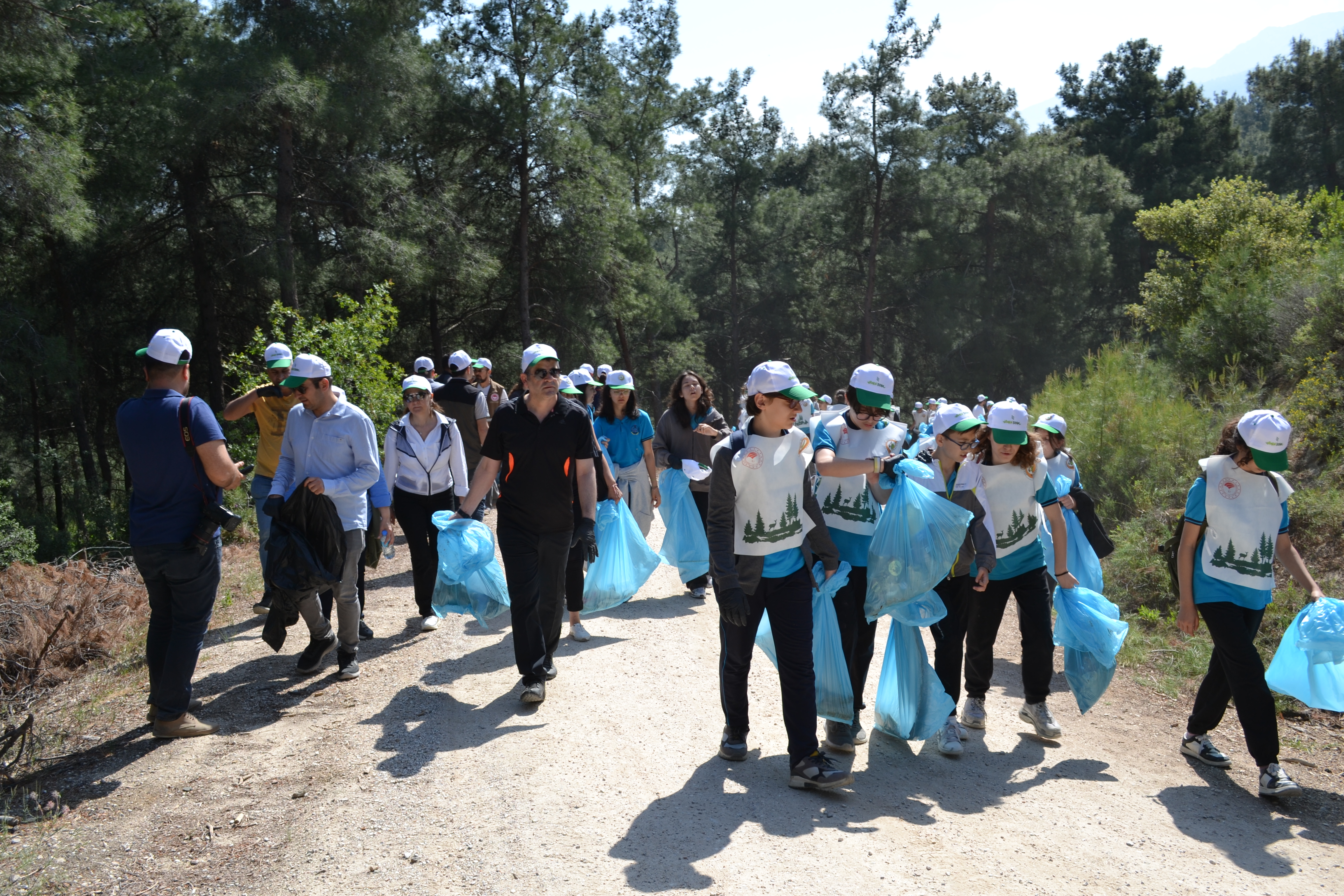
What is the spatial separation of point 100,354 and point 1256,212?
24476 millimetres

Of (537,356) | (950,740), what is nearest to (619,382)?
(537,356)

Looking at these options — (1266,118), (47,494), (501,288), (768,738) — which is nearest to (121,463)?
(47,494)

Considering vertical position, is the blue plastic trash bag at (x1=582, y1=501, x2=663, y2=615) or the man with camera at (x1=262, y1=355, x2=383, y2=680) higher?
the man with camera at (x1=262, y1=355, x2=383, y2=680)

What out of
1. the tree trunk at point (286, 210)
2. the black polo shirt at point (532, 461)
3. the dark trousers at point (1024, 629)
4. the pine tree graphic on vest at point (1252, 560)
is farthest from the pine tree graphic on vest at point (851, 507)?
the tree trunk at point (286, 210)

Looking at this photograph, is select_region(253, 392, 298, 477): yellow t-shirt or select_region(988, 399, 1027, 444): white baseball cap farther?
select_region(253, 392, 298, 477): yellow t-shirt

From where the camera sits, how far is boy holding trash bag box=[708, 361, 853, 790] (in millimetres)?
4148

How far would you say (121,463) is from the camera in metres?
23.2

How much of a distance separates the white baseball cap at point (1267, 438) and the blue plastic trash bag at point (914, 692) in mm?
1811

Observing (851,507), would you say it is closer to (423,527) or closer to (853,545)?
(853,545)

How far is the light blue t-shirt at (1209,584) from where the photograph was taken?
457 cm

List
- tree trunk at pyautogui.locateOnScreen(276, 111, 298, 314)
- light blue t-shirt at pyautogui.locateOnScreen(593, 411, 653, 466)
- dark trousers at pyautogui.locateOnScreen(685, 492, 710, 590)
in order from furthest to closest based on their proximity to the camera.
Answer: tree trunk at pyautogui.locateOnScreen(276, 111, 298, 314) → dark trousers at pyautogui.locateOnScreen(685, 492, 710, 590) → light blue t-shirt at pyautogui.locateOnScreen(593, 411, 653, 466)

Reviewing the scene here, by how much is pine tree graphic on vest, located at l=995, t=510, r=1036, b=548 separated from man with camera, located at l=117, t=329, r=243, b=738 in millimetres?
3860

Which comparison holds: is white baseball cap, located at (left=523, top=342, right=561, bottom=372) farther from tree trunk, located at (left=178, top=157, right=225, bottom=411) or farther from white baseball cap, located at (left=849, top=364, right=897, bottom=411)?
tree trunk, located at (left=178, top=157, right=225, bottom=411)

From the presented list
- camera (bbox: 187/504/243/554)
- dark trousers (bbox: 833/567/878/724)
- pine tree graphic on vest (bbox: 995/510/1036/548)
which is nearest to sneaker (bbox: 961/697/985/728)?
dark trousers (bbox: 833/567/878/724)
